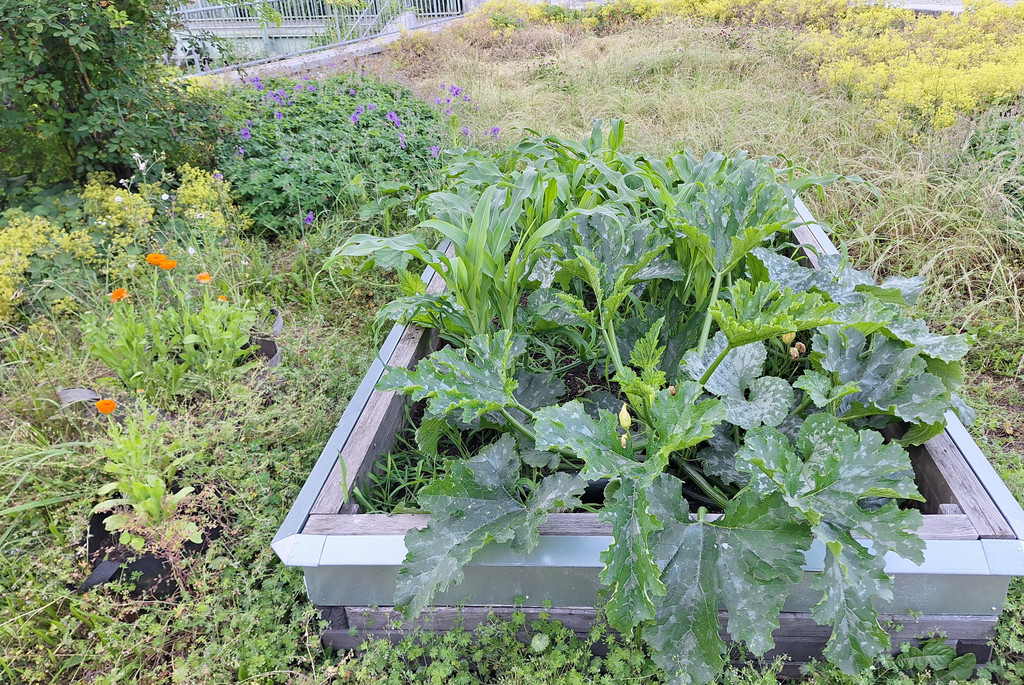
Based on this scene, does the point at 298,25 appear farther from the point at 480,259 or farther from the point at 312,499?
the point at 312,499

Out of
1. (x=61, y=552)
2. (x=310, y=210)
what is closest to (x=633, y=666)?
(x=61, y=552)

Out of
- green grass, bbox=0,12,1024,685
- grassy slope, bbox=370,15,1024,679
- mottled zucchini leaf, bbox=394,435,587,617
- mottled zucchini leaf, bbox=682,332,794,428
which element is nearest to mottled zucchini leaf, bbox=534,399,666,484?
mottled zucchini leaf, bbox=394,435,587,617

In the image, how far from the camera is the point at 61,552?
159 centimetres

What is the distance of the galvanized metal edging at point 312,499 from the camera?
118 centimetres

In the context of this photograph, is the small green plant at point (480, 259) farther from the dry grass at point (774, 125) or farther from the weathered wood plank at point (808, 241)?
the dry grass at point (774, 125)

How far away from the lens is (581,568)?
3.77 ft

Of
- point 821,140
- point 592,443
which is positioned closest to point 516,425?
point 592,443

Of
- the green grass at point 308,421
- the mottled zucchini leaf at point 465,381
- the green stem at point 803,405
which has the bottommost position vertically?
the green grass at point 308,421

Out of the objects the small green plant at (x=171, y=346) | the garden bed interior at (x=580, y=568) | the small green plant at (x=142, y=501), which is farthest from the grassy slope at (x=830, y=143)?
the small green plant at (x=171, y=346)

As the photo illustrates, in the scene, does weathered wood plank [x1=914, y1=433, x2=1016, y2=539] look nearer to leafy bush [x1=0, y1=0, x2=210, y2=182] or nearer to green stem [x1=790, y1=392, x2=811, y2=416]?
green stem [x1=790, y1=392, x2=811, y2=416]

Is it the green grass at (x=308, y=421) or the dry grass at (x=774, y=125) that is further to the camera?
the dry grass at (x=774, y=125)

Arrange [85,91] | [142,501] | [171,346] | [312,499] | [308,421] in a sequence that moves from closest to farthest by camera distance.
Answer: [312,499] < [142,501] < [308,421] < [171,346] < [85,91]

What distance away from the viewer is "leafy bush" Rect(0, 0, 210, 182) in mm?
2684

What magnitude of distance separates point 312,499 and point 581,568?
22.7 inches
